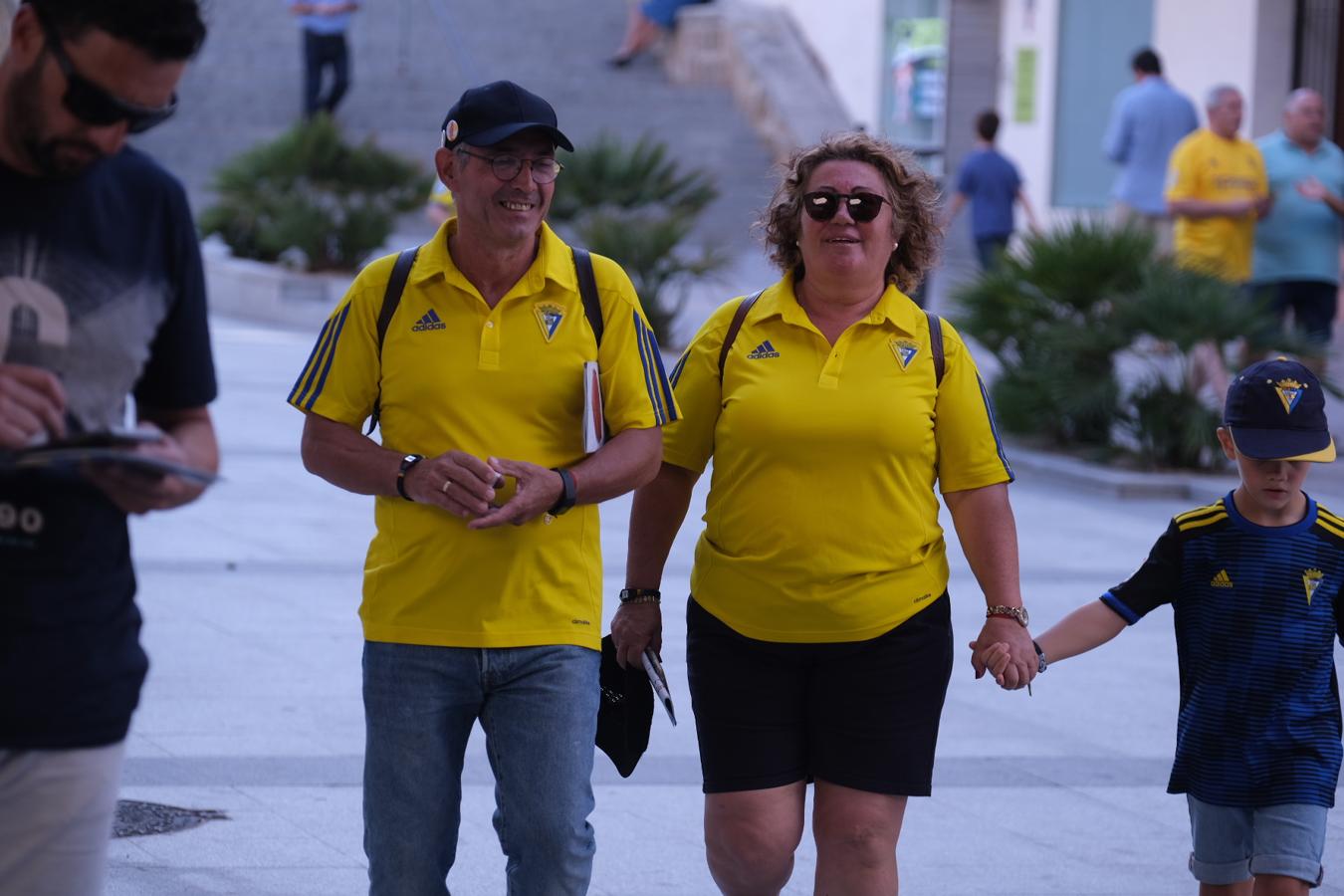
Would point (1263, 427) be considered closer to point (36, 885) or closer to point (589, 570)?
point (589, 570)

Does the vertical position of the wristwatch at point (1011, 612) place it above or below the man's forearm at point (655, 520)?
below

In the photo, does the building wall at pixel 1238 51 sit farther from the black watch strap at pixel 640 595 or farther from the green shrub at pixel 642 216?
the black watch strap at pixel 640 595

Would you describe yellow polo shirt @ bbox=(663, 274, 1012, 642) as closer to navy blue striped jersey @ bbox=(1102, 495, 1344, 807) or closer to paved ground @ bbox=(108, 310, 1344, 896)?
navy blue striped jersey @ bbox=(1102, 495, 1344, 807)

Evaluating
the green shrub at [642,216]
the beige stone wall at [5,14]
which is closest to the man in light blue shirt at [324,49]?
the green shrub at [642,216]

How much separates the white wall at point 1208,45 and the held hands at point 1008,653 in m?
17.3

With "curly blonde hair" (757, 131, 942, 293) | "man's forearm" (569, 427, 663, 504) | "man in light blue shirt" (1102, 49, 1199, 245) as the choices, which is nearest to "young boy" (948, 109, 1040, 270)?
"man in light blue shirt" (1102, 49, 1199, 245)

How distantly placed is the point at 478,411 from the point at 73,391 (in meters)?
1.14

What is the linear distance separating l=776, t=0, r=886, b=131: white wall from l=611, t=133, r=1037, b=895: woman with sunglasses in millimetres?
25329

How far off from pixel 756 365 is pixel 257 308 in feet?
53.2

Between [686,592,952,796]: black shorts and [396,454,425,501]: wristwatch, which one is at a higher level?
[396,454,425,501]: wristwatch

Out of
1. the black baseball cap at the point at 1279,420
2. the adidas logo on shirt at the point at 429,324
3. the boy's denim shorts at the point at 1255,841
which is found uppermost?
the adidas logo on shirt at the point at 429,324

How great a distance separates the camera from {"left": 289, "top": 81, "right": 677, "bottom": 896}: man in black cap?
3920 mm

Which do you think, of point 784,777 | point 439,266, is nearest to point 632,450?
point 439,266

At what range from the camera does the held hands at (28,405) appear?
9.02 feet
